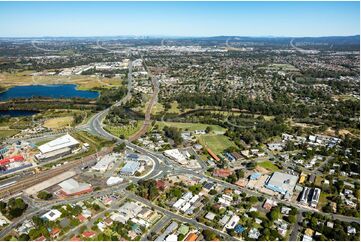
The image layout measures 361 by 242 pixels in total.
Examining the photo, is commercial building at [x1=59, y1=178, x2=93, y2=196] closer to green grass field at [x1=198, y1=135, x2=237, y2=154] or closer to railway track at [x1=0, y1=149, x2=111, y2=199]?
railway track at [x1=0, y1=149, x2=111, y2=199]

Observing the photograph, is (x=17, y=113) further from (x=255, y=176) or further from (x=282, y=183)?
(x=282, y=183)

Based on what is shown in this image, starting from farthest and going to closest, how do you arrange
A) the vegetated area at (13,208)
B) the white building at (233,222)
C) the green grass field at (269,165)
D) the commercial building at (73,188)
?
1. the green grass field at (269,165)
2. the commercial building at (73,188)
3. the vegetated area at (13,208)
4. the white building at (233,222)

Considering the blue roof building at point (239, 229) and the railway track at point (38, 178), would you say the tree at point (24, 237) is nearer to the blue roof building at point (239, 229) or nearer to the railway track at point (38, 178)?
the railway track at point (38, 178)

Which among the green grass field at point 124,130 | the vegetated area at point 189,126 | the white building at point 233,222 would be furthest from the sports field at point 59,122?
the white building at point 233,222

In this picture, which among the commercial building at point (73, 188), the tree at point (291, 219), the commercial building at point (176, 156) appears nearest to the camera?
the tree at point (291, 219)

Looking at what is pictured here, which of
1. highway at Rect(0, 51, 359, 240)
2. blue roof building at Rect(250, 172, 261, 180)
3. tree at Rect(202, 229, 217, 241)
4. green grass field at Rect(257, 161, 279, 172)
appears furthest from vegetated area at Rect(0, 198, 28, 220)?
green grass field at Rect(257, 161, 279, 172)

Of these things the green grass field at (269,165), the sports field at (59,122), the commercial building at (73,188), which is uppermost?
the commercial building at (73,188)
